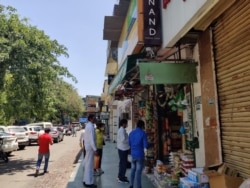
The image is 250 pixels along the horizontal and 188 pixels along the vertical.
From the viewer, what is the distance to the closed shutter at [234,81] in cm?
499

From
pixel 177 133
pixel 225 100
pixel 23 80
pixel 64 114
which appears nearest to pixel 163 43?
pixel 225 100

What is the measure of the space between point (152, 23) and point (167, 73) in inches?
66.2

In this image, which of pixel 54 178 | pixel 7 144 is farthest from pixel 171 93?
pixel 7 144

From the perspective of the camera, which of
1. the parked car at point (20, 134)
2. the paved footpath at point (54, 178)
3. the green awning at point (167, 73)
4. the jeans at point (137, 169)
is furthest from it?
the parked car at point (20, 134)

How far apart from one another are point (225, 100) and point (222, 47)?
0.99 metres

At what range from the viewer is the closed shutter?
196 inches

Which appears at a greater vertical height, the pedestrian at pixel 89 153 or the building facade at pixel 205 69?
the building facade at pixel 205 69

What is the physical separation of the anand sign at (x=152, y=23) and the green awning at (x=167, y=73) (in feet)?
3.75

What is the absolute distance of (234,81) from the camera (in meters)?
Answer: 5.43

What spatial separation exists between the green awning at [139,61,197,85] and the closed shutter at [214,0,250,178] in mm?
832

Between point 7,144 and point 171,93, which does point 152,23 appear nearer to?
point 171,93

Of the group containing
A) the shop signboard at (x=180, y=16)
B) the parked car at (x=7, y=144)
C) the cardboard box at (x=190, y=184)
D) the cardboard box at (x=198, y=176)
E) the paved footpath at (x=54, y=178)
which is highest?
the shop signboard at (x=180, y=16)

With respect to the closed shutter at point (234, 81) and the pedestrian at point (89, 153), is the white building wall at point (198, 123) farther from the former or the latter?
the pedestrian at point (89, 153)

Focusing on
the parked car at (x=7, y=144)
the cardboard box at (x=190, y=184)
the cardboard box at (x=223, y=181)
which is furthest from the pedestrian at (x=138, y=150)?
the parked car at (x=7, y=144)
